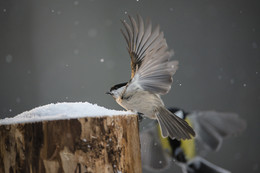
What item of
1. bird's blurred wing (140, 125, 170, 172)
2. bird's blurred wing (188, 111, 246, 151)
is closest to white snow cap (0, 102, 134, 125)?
bird's blurred wing (140, 125, 170, 172)

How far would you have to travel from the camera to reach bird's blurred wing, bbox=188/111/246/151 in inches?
67.2

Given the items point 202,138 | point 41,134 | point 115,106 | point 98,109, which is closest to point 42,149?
point 41,134

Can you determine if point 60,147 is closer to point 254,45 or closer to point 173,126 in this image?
point 173,126

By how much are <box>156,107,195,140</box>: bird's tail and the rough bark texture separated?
0.41 metres

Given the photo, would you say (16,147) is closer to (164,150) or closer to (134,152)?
(134,152)

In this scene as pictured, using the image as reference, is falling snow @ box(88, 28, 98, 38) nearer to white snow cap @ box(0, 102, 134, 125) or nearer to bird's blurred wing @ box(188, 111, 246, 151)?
bird's blurred wing @ box(188, 111, 246, 151)

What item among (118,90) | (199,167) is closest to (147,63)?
(118,90)

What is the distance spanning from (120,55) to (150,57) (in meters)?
1.59

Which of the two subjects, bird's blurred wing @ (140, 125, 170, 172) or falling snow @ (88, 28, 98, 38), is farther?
falling snow @ (88, 28, 98, 38)

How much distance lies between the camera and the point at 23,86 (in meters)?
2.67

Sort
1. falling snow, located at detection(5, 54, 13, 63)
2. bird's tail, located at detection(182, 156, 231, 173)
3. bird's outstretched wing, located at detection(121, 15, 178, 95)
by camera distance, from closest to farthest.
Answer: bird's outstretched wing, located at detection(121, 15, 178, 95) < bird's tail, located at detection(182, 156, 231, 173) < falling snow, located at detection(5, 54, 13, 63)

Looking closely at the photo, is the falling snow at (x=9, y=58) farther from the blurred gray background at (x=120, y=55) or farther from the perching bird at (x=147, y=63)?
the perching bird at (x=147, y=63)

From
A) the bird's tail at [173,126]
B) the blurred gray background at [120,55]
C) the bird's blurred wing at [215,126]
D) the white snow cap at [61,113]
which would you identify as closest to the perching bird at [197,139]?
the bird's blurred wing at [215,126]

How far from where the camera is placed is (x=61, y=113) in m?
0.91
